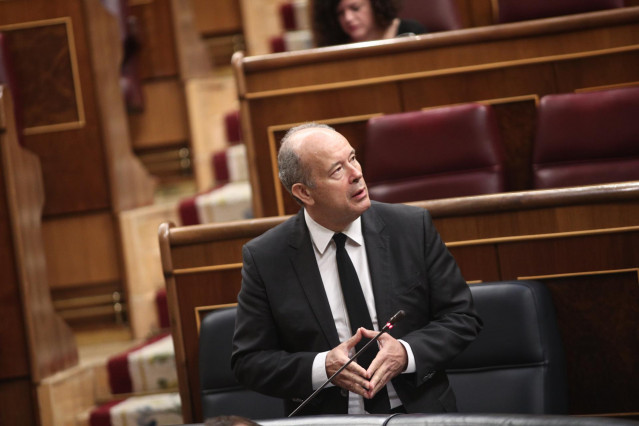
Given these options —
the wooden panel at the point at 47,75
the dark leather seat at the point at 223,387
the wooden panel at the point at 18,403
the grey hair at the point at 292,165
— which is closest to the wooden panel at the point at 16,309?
the wooden panel at the point at 18,403

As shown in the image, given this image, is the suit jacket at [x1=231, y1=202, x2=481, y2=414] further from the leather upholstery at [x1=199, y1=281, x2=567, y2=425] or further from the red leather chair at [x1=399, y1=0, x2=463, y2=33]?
the red leather chair at [x1=399, y1=0, x2=463, y2=33]

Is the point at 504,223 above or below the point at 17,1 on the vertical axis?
below

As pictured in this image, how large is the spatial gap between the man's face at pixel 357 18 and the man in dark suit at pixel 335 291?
0.52 meters

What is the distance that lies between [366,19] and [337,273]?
1.91 ft

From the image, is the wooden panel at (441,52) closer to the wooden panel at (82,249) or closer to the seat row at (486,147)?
the seat row at (486,147)

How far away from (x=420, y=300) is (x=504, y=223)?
0.15m

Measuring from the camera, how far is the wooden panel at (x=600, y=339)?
2.29 ft

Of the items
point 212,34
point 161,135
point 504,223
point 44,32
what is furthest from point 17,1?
point 504,223

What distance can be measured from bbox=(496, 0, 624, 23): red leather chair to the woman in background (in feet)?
0.43

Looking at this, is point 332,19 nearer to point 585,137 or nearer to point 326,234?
point 585,137

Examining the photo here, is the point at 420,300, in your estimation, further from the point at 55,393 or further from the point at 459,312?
the point at 55,393

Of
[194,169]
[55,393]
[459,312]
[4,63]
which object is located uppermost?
[4,63]

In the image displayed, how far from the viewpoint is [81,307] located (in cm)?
122

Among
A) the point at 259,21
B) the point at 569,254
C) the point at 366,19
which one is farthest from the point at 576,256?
the point at 259,21
